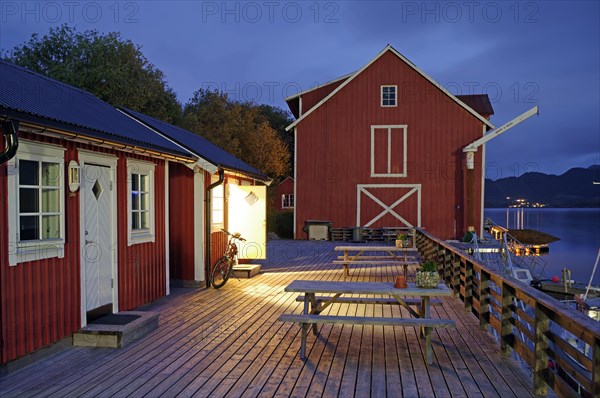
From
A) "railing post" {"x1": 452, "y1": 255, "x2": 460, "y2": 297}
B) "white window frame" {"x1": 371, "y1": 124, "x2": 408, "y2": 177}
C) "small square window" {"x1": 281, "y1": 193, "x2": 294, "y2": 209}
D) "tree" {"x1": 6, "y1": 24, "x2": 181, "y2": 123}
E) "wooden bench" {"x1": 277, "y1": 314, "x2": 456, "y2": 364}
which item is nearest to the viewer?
"wooden bench" {"x1": 277, "y1": 314, "x2": 456, "y2": 364}

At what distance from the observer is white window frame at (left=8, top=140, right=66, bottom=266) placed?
4.21 meters

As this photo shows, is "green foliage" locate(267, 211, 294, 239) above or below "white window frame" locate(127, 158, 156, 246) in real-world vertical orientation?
below

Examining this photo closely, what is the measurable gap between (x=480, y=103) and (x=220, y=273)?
19217 mm

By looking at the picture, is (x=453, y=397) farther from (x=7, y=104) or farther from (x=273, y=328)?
(x=7, y=104)

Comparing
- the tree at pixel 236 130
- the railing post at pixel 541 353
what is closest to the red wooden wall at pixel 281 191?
the tree at pixel 236 130

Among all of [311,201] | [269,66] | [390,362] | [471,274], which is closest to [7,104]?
[390,362]

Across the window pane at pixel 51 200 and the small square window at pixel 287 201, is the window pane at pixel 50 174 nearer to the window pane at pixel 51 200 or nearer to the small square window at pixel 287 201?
the window pane at pixel 51 200

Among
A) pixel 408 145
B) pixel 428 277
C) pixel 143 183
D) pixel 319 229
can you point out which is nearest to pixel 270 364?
pixel 428 277

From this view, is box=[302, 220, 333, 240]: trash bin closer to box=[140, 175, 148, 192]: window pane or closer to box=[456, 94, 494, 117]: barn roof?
box=[456, 94, 494, 117]: barn roof

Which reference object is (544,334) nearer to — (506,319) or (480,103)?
(506,319)

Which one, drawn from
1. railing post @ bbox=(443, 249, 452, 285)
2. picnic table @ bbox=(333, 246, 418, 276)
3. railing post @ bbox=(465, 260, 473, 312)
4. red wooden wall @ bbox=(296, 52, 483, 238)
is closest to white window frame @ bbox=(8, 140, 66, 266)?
railing post @ bbox=(465, 260, 473, 312)

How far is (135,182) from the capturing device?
6801mm

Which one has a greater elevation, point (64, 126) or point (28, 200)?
point (64, 126)

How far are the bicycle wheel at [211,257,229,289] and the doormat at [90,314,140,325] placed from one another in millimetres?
2876
